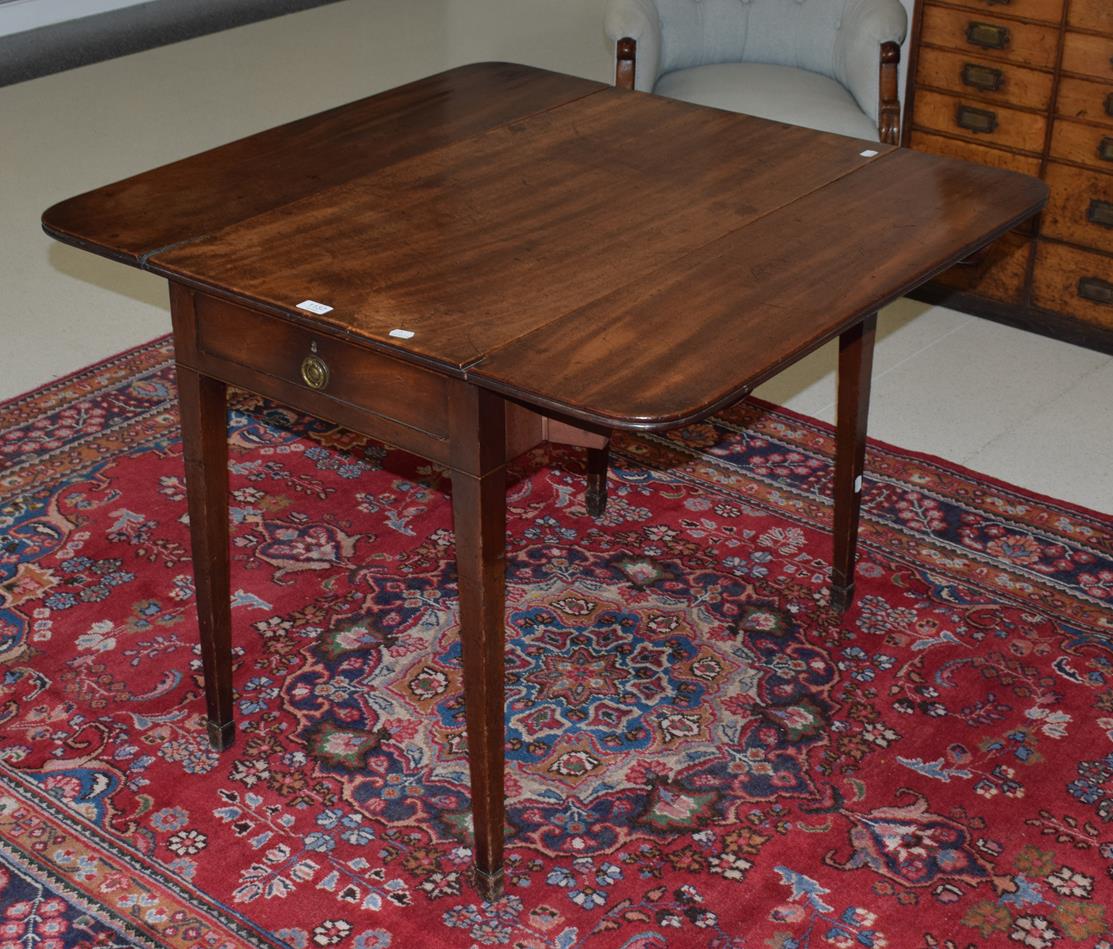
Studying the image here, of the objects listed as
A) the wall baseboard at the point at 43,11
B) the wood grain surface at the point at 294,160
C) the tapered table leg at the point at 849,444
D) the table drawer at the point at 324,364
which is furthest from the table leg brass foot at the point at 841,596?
the wall baseboard at the point at 43,11

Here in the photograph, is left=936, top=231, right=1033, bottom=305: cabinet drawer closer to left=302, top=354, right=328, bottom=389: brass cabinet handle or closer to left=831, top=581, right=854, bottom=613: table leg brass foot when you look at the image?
left=831, top=581, right=854, bottom=613: table leg brass foot

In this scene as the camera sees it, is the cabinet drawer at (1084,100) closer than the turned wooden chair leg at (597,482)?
No

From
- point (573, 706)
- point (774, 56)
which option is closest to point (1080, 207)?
point (774, 56)

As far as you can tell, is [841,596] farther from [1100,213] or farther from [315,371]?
[1100,213]

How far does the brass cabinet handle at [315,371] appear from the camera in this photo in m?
2.12

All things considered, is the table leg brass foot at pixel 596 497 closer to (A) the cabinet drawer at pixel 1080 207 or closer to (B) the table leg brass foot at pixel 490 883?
(B) the table leg brass foot at pixel 490 883

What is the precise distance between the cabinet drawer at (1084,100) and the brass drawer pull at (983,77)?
17 centimetres

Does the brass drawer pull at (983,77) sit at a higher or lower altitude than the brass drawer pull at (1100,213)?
higher

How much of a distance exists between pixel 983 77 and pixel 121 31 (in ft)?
15.2

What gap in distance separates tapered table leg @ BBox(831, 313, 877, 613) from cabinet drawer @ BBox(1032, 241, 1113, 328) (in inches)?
57.1

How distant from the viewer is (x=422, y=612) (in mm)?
2980

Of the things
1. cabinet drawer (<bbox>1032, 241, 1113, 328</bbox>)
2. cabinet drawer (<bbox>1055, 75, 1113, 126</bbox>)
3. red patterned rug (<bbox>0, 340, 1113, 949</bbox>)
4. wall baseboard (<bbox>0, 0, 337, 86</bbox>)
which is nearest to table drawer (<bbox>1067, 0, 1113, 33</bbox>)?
cabinet drawer (<bbox>1055, 75, 1113, 126</bbox>)

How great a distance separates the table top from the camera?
6.39 ft

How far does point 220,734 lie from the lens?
260cm
